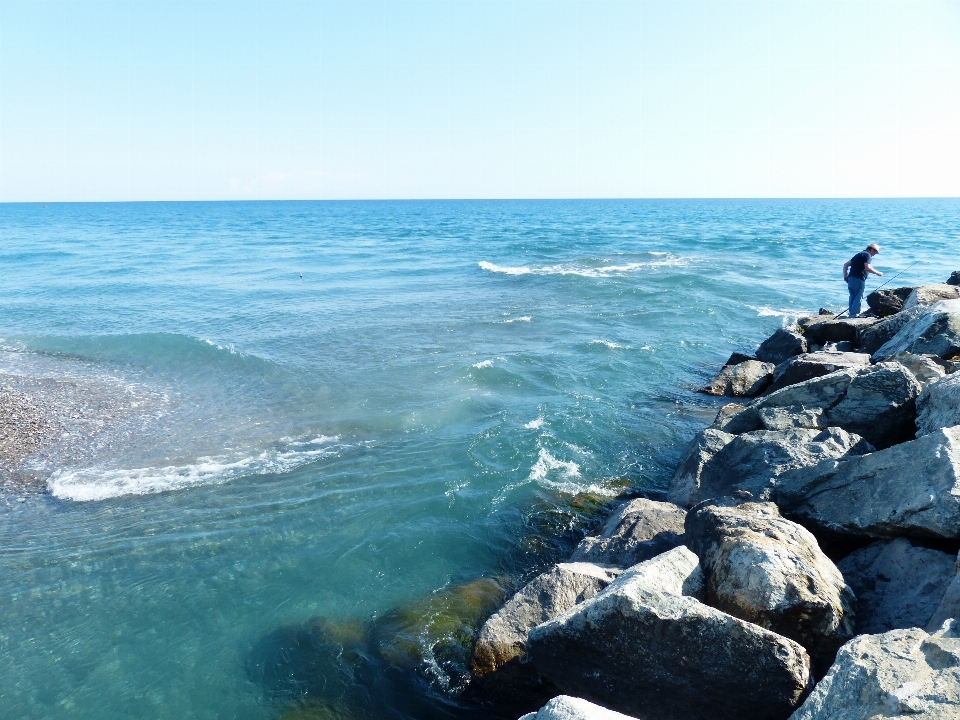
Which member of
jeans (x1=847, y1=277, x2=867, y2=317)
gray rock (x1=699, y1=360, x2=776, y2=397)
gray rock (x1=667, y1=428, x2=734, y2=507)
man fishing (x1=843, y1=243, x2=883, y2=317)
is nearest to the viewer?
gray rock (x1=667, y1=428, x2=734, y2=507)

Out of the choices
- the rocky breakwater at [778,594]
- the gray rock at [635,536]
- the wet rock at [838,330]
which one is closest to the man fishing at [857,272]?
the wet rock at [838,330]

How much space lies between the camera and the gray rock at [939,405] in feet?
22.4

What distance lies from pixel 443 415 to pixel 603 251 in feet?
107

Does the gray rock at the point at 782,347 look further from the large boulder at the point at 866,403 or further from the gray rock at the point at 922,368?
the large boulder at the point at 866,403

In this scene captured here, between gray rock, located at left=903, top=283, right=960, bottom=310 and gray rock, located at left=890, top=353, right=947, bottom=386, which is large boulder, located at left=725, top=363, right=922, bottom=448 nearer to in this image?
gray rock, located at left=890, top=353, right=947, bottom=386

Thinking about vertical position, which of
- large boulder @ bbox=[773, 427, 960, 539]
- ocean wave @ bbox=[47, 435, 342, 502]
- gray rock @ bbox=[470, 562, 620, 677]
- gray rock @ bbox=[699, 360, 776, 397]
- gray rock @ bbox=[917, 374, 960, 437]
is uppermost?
gray rock @ bbox=[917, 374, 960, 437]

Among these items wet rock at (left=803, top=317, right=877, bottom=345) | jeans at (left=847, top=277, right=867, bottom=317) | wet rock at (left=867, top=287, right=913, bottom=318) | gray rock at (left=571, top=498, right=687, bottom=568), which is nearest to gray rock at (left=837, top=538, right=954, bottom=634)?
gray rock at (left=571, top=498, right=687, bottom=568)

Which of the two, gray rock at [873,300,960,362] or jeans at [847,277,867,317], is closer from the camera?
gray rock at [873,300,960,362]

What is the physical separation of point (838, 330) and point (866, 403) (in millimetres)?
7631

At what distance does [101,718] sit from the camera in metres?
5.93

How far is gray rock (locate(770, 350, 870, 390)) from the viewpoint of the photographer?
1056cm

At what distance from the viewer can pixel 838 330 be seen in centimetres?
1494

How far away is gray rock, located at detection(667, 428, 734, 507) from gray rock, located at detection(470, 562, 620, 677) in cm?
225

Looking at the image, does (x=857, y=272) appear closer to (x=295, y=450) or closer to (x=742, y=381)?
(x=742, y=381)
